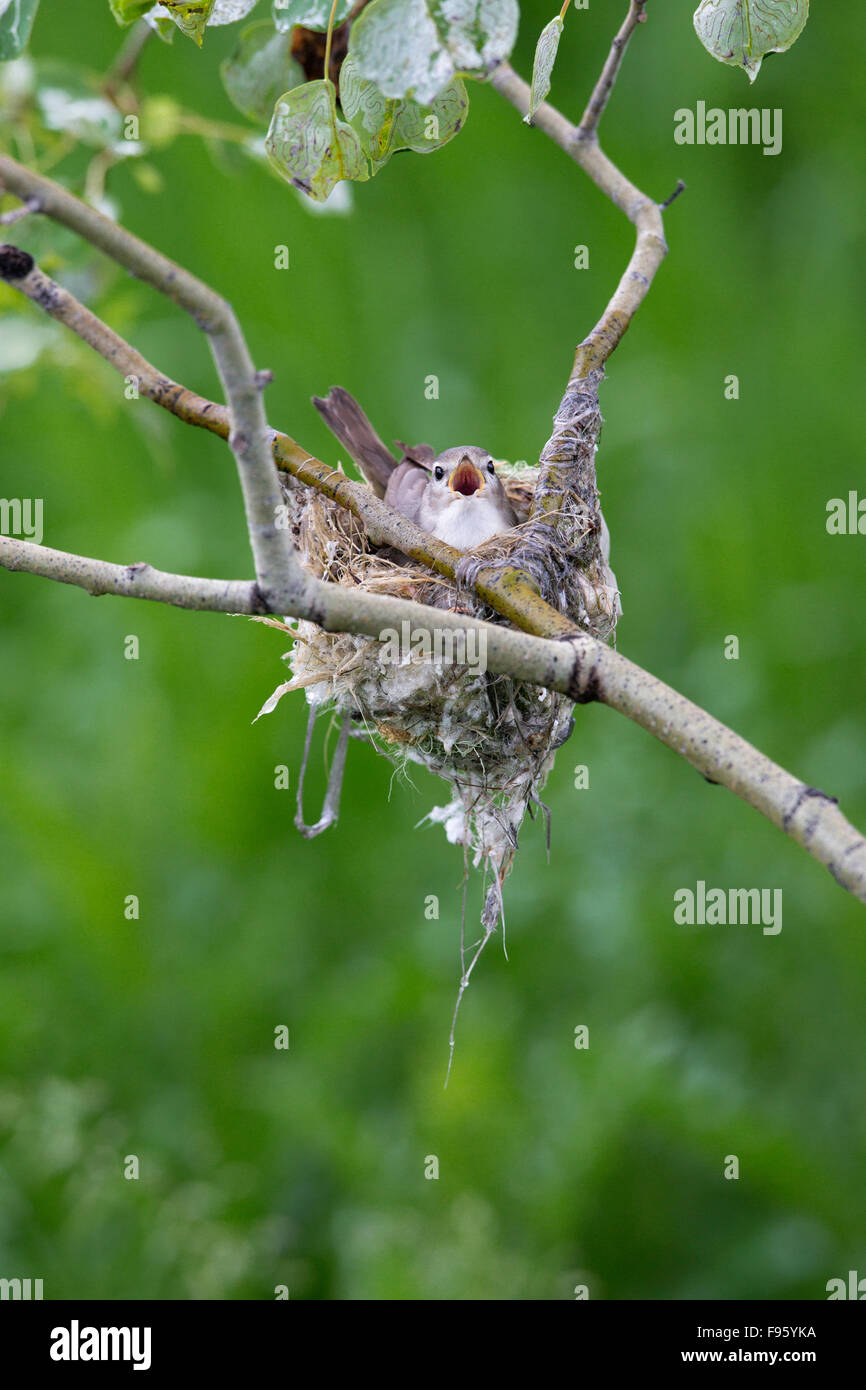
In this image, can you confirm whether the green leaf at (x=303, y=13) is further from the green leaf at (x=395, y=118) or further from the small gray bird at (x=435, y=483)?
the small gray bird at (x=435, y=483)

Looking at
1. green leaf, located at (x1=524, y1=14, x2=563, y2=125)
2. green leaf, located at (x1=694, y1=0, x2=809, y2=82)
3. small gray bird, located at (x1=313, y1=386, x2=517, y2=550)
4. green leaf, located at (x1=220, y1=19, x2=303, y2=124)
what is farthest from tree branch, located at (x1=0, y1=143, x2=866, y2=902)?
small gray bird, located at (x1=313, y1=386, x2=517, y2=550)

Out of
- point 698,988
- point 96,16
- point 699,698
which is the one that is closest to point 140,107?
point 699,698

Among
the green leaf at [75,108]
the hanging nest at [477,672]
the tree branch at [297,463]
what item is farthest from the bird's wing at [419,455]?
the tree branch at [297,463]
